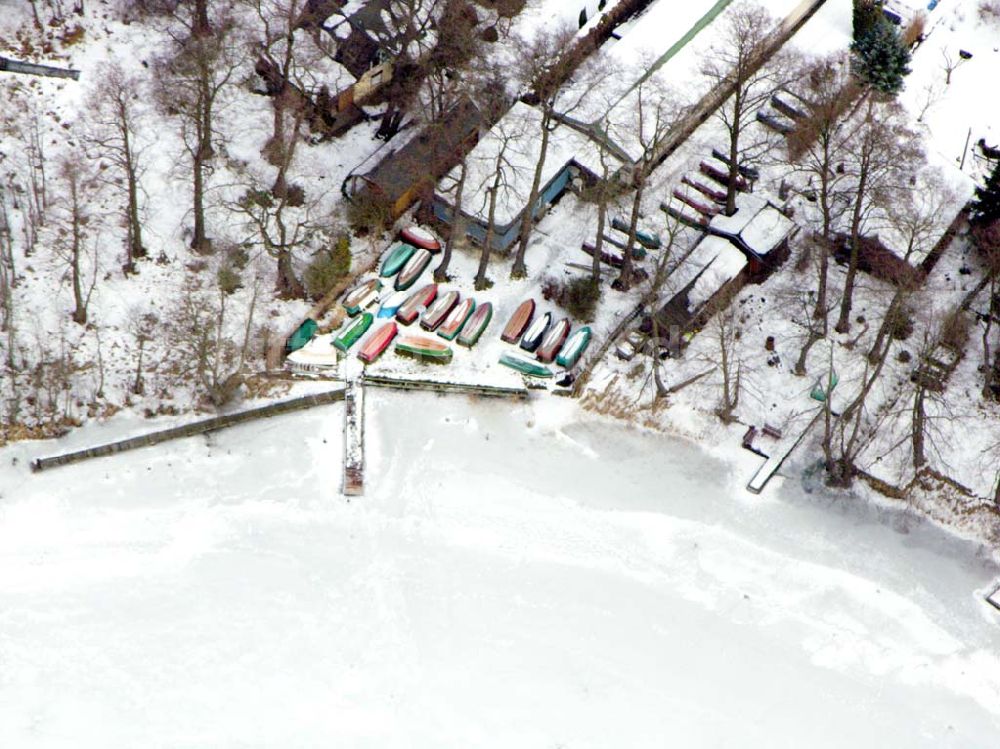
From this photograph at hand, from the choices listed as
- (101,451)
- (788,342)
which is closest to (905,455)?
(788,342)

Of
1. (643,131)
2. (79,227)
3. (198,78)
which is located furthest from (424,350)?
(79,227)

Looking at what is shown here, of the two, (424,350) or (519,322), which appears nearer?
(424,350)

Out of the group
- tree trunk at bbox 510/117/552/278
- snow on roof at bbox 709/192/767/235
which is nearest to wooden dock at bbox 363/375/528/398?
tree trunk at bbox 510/117/552/278

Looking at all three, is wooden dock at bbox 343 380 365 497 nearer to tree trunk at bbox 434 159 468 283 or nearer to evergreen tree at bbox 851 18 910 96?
tree trunk at bbox 434 159 468 283

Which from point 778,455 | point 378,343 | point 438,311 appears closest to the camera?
point 778,455

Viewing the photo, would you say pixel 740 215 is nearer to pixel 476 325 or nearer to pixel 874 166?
pixel 874 166

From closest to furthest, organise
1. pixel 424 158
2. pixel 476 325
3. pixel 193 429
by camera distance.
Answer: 1. pixel 193 429
2. pixel 476 325
3. pixel 424 158
